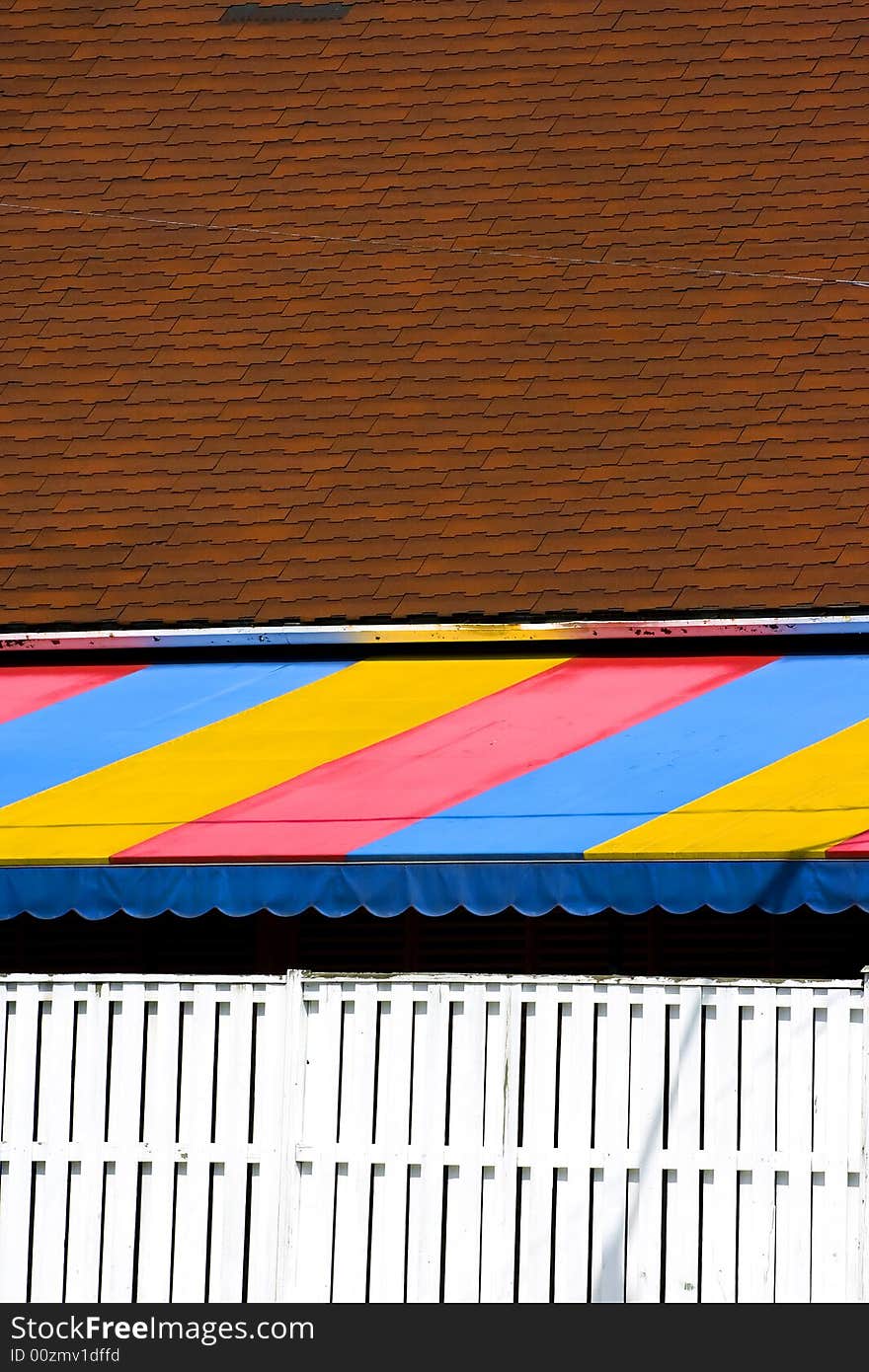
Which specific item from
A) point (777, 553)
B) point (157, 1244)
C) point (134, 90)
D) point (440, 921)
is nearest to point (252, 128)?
point (134, 90)

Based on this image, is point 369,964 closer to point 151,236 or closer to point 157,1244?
point 157,1244

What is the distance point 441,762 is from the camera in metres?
10.3

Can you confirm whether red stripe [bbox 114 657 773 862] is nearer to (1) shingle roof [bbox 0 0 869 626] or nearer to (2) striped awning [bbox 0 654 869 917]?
(2) striped awning [bbox 0 654 869 917]

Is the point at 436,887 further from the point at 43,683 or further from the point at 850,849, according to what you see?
the point at 43,683

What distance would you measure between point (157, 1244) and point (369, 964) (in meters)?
3.80

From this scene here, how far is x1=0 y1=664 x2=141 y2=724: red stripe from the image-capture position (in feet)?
38.1

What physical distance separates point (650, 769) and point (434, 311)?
4618 mm

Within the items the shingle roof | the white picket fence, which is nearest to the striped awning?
the shingle roof

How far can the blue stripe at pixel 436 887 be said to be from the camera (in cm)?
912

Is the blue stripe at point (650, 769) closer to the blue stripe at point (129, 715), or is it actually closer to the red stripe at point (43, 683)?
the blue stripe at point (129, 715)

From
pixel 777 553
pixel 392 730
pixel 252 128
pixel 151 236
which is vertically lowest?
pixel 392 730

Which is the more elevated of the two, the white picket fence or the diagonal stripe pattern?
the diagonal stripe pattern

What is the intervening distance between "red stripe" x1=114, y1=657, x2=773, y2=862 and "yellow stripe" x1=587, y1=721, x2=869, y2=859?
0.97 meters
